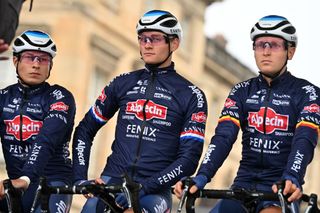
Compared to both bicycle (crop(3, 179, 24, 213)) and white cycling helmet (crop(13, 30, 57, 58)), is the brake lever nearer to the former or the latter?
bicycle (crop(3, 179, 24, 213))

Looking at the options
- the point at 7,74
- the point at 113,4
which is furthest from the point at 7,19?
the point at 113,4

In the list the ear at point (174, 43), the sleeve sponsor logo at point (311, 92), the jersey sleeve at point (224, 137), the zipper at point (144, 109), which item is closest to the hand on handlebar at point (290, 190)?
the jersey sleeve at point (224, 137)

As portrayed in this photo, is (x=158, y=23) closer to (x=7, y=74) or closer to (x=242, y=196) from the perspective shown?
(x=242, y=196)

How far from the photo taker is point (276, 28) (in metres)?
8.75

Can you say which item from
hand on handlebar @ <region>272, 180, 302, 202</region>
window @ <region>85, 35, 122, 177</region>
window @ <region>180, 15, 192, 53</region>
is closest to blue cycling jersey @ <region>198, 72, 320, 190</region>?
hand on handlebar @ <region>272, 180, 302, 202</region>

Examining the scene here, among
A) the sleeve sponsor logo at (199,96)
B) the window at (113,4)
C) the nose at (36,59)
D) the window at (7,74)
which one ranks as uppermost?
the window at (113,4)

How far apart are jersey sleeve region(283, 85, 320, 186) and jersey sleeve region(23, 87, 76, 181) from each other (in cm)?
229

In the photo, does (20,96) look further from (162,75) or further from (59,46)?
(59,46)

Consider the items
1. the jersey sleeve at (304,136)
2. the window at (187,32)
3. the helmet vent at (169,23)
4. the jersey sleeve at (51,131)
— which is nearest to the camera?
the jersey sleeve at (304,136)

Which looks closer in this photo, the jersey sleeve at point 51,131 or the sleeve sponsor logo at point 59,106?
the jersey sleeve at point 51,131

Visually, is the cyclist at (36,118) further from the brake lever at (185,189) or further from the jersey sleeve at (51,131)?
the brake lever at (185,189)

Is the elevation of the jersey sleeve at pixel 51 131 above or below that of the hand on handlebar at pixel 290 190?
above

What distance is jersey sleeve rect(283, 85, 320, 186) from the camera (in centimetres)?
812

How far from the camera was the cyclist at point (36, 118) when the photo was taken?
920 cm
